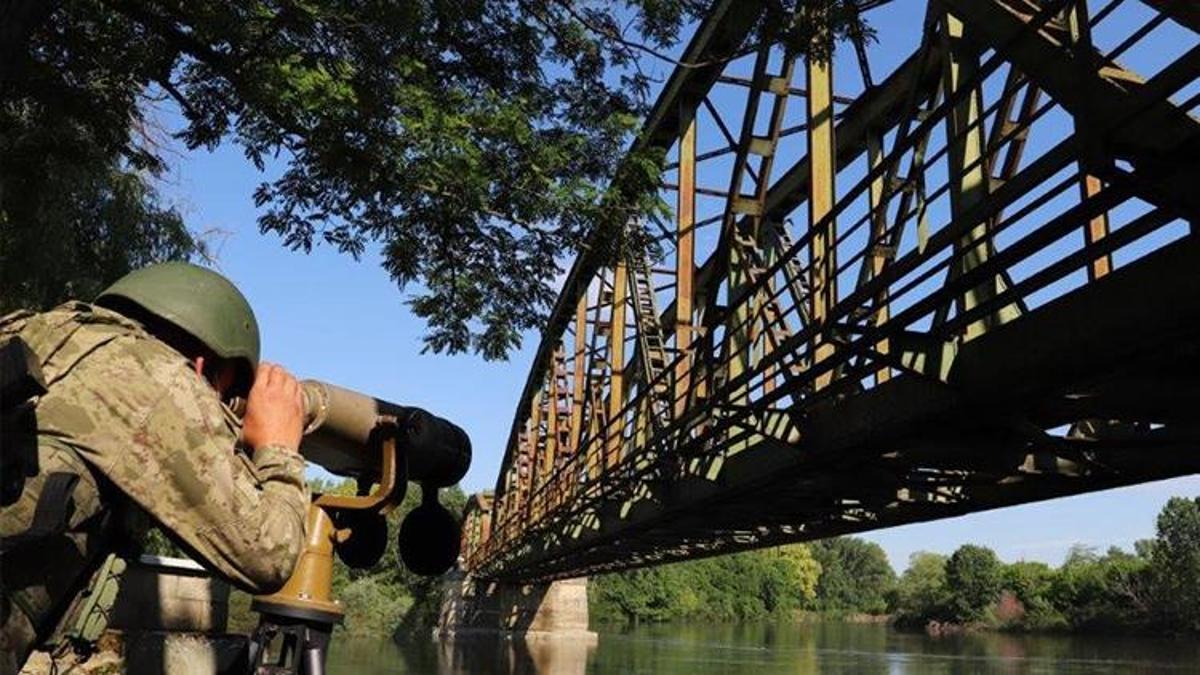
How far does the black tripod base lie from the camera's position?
1.99m

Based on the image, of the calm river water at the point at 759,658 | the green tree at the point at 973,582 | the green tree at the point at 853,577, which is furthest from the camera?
the green tree at the point at 853,577

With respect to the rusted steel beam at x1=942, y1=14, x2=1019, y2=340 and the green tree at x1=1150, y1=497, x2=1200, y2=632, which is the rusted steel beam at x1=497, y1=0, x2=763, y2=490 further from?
the green tree at x1=1150, y1=497, x2=1200, y2=632

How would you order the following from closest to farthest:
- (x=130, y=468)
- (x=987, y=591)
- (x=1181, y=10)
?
(x=130, y=468) → (x=1181, y=10) → (x=987, y=591)

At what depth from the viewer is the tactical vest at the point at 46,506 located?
1616 mm

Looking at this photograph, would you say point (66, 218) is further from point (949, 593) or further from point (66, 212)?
point (949, 593)

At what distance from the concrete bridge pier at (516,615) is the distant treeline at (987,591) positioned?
100 feet

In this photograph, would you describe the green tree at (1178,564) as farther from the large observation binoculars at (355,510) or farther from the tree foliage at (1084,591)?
the large observation binoculars at (355,510)

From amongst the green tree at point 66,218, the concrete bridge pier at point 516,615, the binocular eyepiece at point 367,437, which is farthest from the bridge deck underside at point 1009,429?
the concrete bridge pier at point 516,615

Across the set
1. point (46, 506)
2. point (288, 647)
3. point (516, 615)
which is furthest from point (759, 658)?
point (46, 506)

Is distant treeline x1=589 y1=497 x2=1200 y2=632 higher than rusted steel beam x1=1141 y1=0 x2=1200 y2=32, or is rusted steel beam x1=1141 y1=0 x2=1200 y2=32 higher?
rusted steel beam x1=1141 y1=0 x2=1200 y2=32

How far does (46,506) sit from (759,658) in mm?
42657

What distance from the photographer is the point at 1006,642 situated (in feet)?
183

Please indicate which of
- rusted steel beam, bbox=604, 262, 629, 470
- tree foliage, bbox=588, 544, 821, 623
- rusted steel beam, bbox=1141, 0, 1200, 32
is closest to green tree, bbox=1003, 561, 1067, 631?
tree foliage, bbox=588, 544, 821, 623

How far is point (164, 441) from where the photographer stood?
1740 mm
